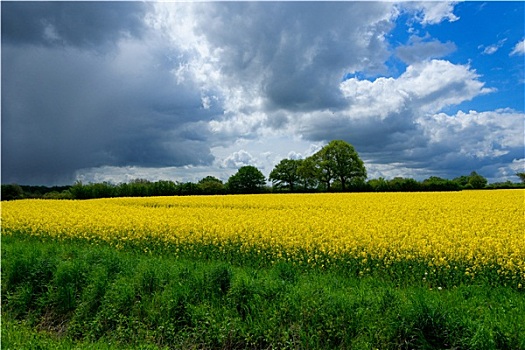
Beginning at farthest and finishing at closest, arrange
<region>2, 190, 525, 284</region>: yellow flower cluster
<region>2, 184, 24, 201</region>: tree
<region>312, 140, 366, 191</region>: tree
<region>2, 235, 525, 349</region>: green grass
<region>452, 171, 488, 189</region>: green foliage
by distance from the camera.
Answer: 1. <region>312, 140, 366, 191</region>: tree
2. <region>452, 171, 488, 189</region>: green foliage
3. <region>2, 184, 24, 201</region>: tree
4. <region>2, 190, 525, 284</region>: yellow flower cluster
5. <region>2, 235, 525, 349</region>: green grass

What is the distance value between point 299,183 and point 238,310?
220 ft

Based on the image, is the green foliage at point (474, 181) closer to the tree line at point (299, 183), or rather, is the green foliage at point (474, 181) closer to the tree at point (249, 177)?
the tree line at point (299, 183)

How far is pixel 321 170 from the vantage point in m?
67.4

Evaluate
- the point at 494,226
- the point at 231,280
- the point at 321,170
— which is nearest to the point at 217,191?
the point at 321,170

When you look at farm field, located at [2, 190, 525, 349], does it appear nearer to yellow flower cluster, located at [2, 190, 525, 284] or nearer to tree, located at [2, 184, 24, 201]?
yellow flower cluster, located at [2, 190, 525, 284]

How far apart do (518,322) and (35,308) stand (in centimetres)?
861

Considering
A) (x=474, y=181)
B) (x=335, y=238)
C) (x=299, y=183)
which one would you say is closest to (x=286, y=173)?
(x=299, y=183)

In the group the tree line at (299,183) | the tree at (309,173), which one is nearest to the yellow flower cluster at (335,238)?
the tree line at (299,183)

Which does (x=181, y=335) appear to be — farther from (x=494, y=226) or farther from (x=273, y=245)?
(x=494, y=226)

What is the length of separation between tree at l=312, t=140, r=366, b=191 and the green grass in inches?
2303

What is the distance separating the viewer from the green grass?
543 cm

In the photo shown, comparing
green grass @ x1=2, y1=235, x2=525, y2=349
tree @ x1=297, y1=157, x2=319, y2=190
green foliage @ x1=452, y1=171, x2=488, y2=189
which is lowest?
green grass @ x1=2, y1=235, x2=525, y2=349

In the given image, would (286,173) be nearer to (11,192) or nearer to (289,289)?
(11,192)

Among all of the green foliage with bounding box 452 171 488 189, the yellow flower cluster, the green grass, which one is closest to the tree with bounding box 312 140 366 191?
the green foliage with bounding box 452 171 488 189
